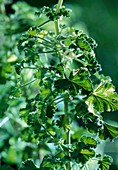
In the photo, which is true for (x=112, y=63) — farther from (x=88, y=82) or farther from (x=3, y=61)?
(x=88, y=82)

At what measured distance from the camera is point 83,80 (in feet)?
2.16

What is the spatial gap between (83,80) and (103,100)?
35 millimetres

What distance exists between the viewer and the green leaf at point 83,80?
66 centimetres

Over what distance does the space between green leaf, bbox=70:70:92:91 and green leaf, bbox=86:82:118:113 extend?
12 millimetres

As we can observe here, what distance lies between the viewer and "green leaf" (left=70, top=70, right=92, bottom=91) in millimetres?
657

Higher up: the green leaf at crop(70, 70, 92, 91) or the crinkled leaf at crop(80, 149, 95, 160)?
the green leaf at crop(70, 70, 92, 91)

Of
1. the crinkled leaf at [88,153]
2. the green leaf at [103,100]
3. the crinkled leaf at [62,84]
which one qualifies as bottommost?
the crinkled leaf at [88,153]

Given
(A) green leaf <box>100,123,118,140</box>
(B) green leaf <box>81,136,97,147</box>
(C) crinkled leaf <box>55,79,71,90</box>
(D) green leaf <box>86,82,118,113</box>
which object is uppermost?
(C) crinkled leaf <box>55,79,71,90</box>

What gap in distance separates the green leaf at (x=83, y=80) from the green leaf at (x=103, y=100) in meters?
0.01

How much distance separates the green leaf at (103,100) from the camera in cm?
66

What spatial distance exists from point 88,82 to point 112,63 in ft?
6.05

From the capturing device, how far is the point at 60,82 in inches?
25.8

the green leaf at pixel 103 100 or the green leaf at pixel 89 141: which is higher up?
the green leaf at pixel 103 100

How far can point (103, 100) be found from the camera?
661 mm
